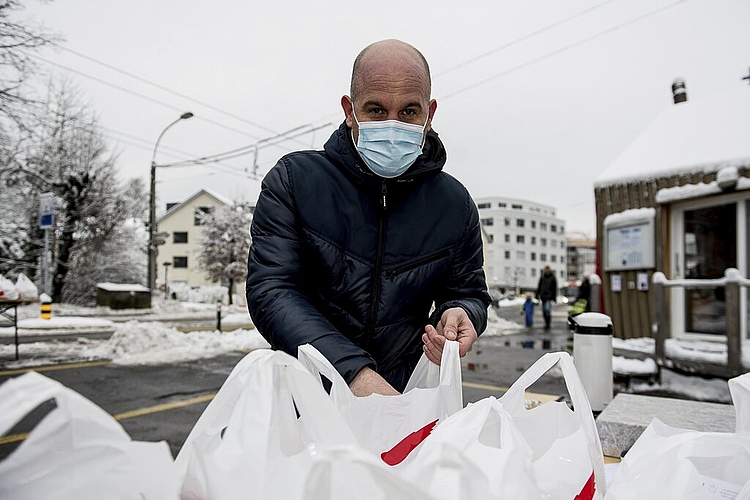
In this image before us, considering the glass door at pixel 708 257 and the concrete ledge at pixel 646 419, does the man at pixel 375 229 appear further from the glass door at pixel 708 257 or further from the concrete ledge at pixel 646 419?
the glass door at pixel 708 257

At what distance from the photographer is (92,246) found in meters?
21.9

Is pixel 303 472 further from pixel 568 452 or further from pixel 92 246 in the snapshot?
pixel 92 246

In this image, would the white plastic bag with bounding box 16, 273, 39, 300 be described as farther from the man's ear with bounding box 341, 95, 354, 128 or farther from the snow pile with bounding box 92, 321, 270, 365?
the man's ear with bounding box 341, 95, 354, 128

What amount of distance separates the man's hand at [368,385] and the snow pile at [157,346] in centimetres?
781

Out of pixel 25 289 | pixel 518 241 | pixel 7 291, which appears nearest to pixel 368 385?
pixel 7 291

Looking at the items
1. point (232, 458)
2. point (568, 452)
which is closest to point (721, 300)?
point (568, 452)

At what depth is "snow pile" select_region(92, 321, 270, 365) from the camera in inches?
326

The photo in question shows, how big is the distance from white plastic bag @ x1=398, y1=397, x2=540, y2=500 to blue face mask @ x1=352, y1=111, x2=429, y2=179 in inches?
32.4

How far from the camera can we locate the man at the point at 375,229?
1.29 meters

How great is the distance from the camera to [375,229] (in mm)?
1402

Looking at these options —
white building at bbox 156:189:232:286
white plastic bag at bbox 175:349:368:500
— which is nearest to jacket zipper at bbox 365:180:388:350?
white plastic bag at bbox 175:349:368:500

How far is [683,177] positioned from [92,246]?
22.3 metres

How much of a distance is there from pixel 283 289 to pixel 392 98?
0.58 metres

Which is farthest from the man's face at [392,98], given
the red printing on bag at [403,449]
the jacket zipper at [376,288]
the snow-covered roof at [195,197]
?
the snow-covered roof at [195,197]
